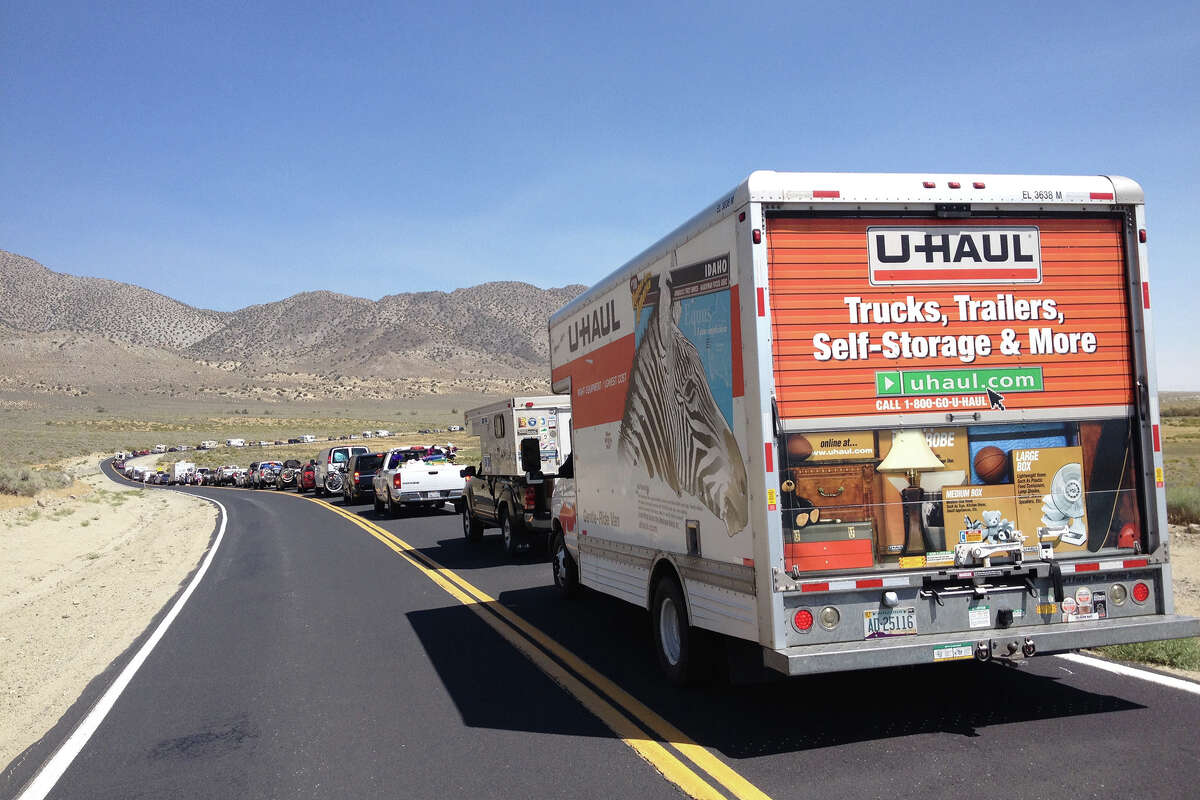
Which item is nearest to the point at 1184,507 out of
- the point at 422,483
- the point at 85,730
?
the point at 422,483

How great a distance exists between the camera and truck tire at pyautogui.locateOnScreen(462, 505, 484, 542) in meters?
18.9

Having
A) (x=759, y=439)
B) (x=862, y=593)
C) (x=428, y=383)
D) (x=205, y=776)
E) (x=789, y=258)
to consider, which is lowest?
(x=205, y=776)

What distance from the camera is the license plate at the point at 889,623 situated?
5.96 metres

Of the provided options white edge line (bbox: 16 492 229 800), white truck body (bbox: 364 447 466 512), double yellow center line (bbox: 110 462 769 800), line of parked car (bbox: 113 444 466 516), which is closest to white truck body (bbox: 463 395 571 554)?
double yellow center line (bbox: 110 462 769 800)

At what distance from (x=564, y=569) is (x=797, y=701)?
4.98 meters

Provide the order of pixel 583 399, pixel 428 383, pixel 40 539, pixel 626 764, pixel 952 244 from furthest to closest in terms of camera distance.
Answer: pixel 428 383, pixel 40 539, pixel 583 399, pixel 952 244, pixel 626 764

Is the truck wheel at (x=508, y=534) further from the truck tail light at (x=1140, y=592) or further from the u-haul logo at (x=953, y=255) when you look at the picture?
the truck tail light at (x=1140, y=592)

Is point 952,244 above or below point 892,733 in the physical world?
above

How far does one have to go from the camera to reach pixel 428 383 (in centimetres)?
16400

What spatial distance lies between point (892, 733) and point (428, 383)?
161 meters

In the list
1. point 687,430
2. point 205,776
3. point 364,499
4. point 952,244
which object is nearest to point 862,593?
point 687,430

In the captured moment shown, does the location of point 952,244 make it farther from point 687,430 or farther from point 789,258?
point 687,430

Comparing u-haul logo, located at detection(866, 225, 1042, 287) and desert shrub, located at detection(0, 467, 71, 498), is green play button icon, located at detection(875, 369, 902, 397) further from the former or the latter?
desert shrub, located at detection(0, 467, 71, 498)

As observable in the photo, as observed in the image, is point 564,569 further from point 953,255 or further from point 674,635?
point 953,255
